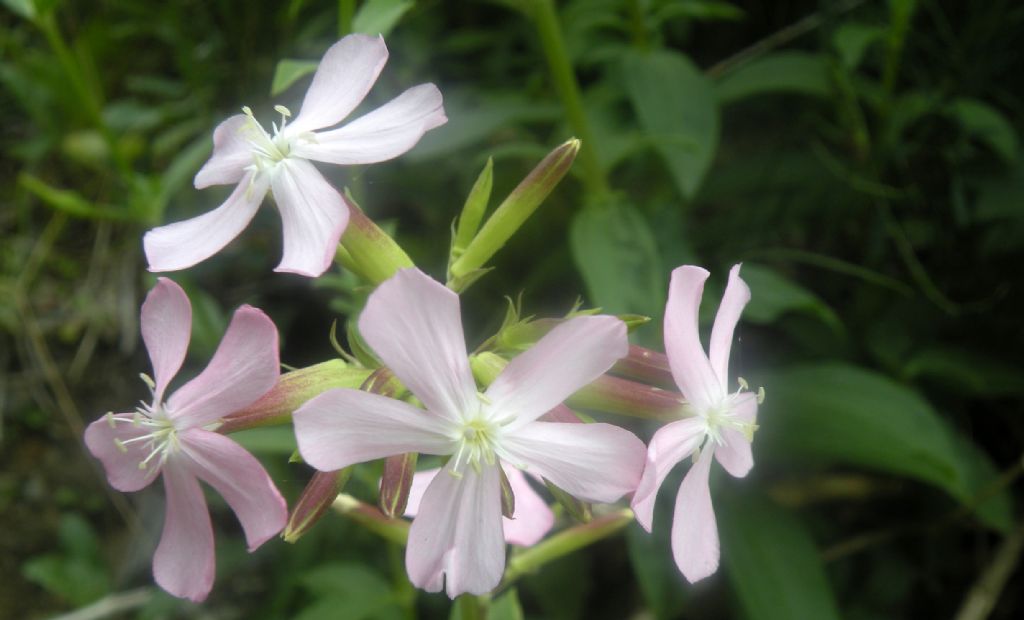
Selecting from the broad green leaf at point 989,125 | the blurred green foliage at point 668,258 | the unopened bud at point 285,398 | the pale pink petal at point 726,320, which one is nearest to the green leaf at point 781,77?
the blurred green foliage at point 668,258

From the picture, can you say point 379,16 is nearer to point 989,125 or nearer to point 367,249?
point 367,249

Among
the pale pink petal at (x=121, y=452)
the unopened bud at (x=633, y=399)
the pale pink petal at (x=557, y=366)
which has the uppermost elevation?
the pale pink petal at (x=121, y=452)

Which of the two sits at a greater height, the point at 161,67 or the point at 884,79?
the point at 161,67

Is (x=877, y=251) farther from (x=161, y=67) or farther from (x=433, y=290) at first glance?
(x=161, y=67)

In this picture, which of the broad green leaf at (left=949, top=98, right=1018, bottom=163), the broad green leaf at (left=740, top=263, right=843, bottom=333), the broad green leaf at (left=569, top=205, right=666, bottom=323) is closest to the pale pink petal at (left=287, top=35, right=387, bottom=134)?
the broad green leaf at (left=569, top=205, right=666, bottom=323)

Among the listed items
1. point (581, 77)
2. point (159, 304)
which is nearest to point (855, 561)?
point (581, 77)

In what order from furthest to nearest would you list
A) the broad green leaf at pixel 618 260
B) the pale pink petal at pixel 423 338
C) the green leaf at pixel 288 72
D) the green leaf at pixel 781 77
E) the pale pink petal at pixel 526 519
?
the green leaf at pixel 781 77 → the broad green leaf at pixel 618 260 → the green leaf at pixel 288 72 → the pale pink petal at pixel 526 519 → the pale pink petal at pixel 423 338

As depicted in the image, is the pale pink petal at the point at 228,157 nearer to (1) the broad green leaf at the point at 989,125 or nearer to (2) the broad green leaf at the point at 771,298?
(2) the broad green leaf at the point at 771,298
